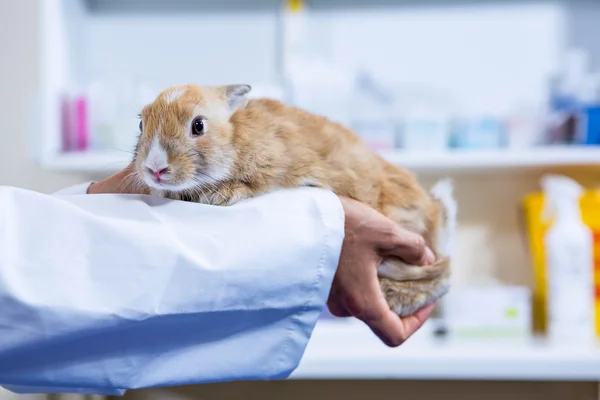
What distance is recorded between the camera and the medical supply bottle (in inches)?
44.8

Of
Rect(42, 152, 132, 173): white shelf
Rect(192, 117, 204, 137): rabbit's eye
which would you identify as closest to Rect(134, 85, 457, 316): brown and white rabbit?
Rect(192, 117, 204, 137): rabbit's eye

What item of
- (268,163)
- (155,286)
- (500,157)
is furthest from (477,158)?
(155,286)

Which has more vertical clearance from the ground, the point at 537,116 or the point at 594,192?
the point at 537,116

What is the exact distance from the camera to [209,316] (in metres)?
0.47

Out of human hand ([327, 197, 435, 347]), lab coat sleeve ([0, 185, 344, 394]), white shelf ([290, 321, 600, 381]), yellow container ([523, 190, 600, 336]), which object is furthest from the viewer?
yellow container ([523, 190, 600, 336])

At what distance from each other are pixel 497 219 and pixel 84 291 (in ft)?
3.69

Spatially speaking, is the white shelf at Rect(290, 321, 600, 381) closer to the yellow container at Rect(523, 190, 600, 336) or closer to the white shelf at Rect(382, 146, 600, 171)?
the yellow container at Rect(523, 190, 600, 336)

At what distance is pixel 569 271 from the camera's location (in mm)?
1144

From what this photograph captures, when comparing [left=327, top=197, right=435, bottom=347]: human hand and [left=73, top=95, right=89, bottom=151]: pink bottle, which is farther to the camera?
[left=73, top=95, right=89, bottom=151]: pink bottle

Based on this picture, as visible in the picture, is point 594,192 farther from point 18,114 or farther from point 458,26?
point 18,114

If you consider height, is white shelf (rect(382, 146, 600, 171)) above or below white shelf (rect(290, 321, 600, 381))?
above

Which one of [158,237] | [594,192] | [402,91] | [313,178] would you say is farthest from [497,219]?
[158,237]

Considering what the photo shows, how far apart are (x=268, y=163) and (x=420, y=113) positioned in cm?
76

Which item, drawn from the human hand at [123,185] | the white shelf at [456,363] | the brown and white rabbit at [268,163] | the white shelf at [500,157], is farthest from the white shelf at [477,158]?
the human hand at [123,185]
